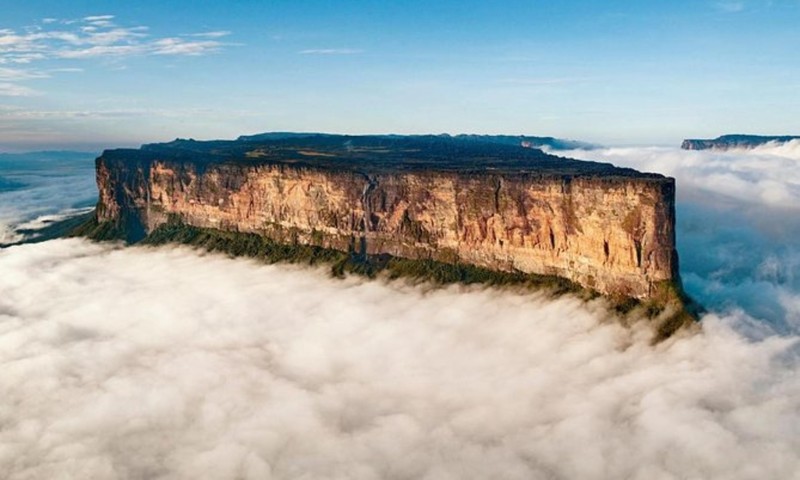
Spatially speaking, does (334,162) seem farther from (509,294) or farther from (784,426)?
(784,426)

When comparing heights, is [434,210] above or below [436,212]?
above

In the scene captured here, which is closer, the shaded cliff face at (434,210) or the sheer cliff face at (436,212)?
the sheer cliff face at (436,212)

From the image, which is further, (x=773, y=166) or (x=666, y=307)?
(x=773, y=166)

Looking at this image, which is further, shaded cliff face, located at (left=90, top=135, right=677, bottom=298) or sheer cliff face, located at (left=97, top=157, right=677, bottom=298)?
shaded cliff face, located at (left=90, top=135, right=677, bottom=298)

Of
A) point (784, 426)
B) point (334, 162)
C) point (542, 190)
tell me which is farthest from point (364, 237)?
point (784, 426)
